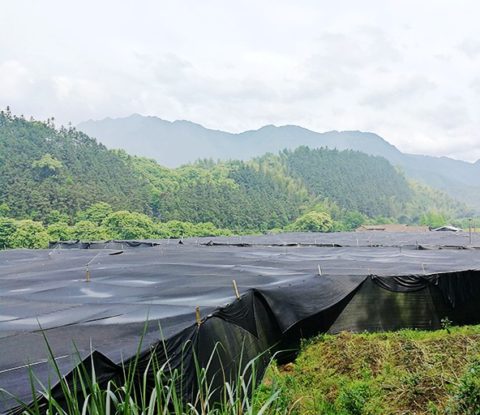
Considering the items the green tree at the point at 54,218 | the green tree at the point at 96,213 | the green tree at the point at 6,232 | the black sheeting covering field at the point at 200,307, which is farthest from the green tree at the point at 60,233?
the black sheeting covering field at the point at 200,307

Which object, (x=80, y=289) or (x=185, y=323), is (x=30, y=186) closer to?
(x=80, y=289)

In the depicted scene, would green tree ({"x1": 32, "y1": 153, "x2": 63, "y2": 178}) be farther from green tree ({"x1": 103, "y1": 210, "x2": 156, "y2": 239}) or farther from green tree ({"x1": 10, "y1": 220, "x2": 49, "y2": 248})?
green tree ({"x1": 10, "y1": 220, "x2": 49, "y2": 248})

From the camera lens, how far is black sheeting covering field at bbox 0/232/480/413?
331 centimetres

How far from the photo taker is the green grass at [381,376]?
154 inches

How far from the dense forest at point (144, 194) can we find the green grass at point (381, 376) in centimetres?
3043

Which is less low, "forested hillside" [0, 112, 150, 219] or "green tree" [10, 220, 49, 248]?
"forested hillside" [0, 112, 150, 219]

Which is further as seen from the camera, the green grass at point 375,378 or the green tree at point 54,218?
the green tree at point 54,218

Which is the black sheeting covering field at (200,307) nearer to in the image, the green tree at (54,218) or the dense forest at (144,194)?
the dense forest at (144,194)

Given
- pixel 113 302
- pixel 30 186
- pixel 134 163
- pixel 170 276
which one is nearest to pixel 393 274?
pixel 170 276

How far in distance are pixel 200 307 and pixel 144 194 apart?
5237 centimetres

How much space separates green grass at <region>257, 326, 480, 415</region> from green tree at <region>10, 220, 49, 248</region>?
29038 millimetres

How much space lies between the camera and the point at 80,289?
6301 mm

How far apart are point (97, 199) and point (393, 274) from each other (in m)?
43.7

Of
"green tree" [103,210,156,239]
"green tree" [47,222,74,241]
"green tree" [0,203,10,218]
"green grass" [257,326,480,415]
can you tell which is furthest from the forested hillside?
"green grass" [257,326,480,415]
